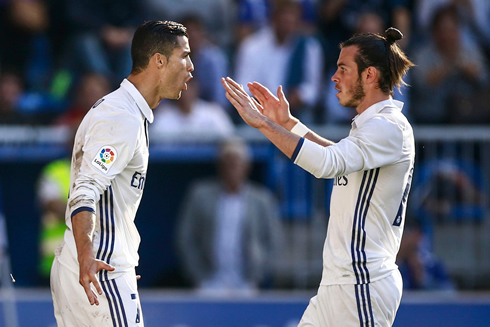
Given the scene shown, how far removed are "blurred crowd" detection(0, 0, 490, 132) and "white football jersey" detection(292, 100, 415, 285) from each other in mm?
4411

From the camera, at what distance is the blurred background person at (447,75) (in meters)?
9.28

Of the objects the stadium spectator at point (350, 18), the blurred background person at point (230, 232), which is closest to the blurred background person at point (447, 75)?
the stadium spectator at point (350, 18)

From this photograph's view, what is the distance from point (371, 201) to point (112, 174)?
156cm

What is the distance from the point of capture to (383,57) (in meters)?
4.78

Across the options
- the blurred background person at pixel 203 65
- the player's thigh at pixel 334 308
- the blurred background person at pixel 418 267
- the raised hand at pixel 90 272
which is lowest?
the blurred background person at pixel 418 267

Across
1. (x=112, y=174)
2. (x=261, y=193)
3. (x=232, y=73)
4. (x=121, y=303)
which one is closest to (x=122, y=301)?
(x=121, y=303)

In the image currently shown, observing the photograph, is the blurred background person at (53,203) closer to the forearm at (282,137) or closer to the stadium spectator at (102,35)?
the stadium spectator at (102,35)

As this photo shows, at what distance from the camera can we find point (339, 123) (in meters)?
9.23

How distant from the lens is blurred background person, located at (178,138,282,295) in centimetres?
847

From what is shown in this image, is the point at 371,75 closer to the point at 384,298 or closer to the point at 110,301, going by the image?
the point at 384,298

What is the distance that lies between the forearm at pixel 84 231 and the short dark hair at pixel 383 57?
193cm

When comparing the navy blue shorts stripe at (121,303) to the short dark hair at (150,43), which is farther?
the short dark hair at (150,43)

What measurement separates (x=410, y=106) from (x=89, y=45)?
4.26 m

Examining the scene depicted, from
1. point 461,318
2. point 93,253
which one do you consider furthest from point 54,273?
point 461,318
